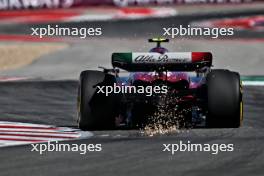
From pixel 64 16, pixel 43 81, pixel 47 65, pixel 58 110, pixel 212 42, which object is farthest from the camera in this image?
pixel 64 16

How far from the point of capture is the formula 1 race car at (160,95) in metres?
13.4

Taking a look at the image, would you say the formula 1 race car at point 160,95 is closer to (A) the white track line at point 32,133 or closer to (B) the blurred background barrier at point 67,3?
(A) the white track line at point 32,133

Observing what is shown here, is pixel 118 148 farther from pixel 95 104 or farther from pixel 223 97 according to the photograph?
pixel 223 97

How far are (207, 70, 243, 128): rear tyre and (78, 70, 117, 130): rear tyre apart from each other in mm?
1410

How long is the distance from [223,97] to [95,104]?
186cm

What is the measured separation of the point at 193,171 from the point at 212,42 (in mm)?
21112

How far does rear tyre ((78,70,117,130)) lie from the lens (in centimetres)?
1346

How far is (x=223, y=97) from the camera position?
1341cm

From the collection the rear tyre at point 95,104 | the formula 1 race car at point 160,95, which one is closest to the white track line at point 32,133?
the rear tyre at point 95,104

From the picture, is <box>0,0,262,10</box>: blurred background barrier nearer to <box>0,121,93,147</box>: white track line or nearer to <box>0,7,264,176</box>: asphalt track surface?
<box>0,7,264,176</box>: asphalt track surface

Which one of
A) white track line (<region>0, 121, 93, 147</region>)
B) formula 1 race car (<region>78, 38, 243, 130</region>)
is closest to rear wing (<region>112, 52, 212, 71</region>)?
formula 1 race car (<region>78, 38, 243, 130</region>)

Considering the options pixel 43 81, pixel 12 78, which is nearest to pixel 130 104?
pixel 43 81

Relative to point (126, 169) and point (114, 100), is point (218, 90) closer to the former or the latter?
point (114, 100)

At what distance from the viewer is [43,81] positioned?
71.5 feet
